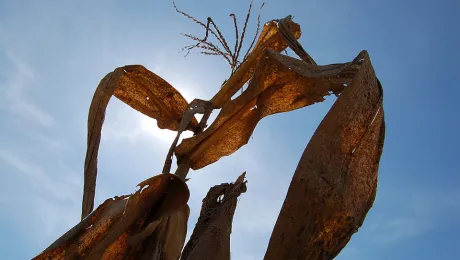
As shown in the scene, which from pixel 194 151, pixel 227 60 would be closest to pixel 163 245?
pixel 194 151

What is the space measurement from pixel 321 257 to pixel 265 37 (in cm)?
234

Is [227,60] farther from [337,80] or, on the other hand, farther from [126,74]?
[337,80]

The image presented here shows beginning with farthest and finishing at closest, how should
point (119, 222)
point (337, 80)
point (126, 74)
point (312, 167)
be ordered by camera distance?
point (126, 74) → point (337, 80) → point (119, 222) → point (312, 167)

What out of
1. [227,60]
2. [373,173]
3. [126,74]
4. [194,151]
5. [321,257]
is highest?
[227,60]

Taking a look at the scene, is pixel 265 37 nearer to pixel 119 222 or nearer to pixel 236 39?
pixel 236 39

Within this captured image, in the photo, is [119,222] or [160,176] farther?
[160,176]

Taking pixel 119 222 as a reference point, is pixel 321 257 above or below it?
below

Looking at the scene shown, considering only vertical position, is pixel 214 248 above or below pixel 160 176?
below

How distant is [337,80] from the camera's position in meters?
2.46

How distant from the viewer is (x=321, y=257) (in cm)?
177

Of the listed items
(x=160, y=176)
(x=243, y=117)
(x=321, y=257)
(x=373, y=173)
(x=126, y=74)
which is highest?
(x=126, y=74)

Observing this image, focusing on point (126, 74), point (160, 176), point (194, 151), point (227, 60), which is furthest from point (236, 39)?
point (160, 176)

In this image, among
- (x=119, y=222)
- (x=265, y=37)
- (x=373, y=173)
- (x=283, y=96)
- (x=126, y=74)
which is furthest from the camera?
(x=265, y=37)

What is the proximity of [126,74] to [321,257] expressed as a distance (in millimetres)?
2099
